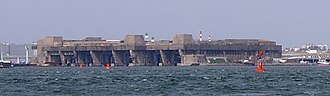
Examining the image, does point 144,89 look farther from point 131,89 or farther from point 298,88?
point 298,88

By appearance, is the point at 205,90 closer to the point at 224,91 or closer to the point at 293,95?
the point at 224,91

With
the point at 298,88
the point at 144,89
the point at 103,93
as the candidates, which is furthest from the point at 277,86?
the point at 103,93

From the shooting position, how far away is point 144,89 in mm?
79500

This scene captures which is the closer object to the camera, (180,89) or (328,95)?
(328,95)

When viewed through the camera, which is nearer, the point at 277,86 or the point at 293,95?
the point at 293,95

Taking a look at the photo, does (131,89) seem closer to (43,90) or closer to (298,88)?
(43,90)

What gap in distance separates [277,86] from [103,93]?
15534 mm

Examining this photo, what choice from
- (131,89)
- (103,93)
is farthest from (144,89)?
(103,93)

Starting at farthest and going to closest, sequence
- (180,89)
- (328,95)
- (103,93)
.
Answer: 1. (180,89)
2. (103,93)
3. (328,95)

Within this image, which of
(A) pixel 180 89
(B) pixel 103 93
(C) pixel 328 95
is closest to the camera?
(C) pixel 328 95

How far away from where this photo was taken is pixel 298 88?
79.7 metres

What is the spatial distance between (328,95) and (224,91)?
30.9 ft

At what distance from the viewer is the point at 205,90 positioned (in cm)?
7725

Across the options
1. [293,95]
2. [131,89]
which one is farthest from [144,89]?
[293,95]
